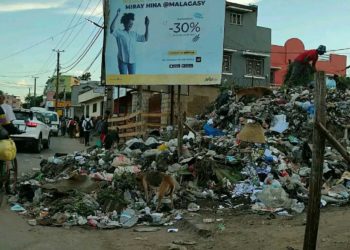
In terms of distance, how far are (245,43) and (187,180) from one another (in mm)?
29533

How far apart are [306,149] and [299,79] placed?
785 cm

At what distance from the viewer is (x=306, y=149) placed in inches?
433

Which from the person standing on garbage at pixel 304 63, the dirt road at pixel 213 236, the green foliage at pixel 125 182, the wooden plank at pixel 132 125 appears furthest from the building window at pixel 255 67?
the dirt road at pixel 213 236

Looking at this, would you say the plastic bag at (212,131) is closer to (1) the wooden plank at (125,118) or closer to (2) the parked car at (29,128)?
(1) the wooden plank at (125,118)

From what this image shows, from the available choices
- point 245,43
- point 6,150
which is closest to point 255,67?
point 245,43

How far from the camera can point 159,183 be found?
8.55 meters

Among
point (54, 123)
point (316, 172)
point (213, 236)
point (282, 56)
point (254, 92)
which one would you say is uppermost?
point (282, 56)

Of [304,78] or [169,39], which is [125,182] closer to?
[169,39]

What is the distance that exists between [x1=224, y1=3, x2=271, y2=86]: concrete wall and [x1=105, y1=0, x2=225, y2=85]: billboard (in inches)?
941

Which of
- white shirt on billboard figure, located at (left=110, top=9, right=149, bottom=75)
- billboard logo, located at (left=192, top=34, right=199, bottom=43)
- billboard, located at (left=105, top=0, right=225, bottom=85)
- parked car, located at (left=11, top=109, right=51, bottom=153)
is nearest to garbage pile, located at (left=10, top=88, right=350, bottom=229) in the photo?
billboard, located at (left=105, top=0, right=225, bottom=85)

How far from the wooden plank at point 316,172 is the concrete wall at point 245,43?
31.5 m

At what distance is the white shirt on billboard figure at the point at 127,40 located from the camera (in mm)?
12477

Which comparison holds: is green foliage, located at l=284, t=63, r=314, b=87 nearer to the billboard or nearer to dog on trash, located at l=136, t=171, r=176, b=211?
the billboard

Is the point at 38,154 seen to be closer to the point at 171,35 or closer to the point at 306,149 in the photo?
the point at 171,35
